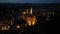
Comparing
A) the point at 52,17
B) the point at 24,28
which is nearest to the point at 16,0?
the point at 24,28

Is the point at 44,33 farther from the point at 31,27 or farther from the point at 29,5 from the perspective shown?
the point at 29,5

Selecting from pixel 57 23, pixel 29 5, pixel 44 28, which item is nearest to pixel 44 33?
pixel 44 28

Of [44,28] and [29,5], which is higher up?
[29,5]

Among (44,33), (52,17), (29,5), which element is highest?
(29,5)

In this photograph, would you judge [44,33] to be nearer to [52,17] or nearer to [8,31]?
[52,17]

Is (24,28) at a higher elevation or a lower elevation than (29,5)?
lower

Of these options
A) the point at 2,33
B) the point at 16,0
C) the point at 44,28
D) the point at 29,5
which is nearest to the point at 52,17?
the point at 44,28

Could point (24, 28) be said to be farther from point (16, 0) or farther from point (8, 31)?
point (16, 0)
